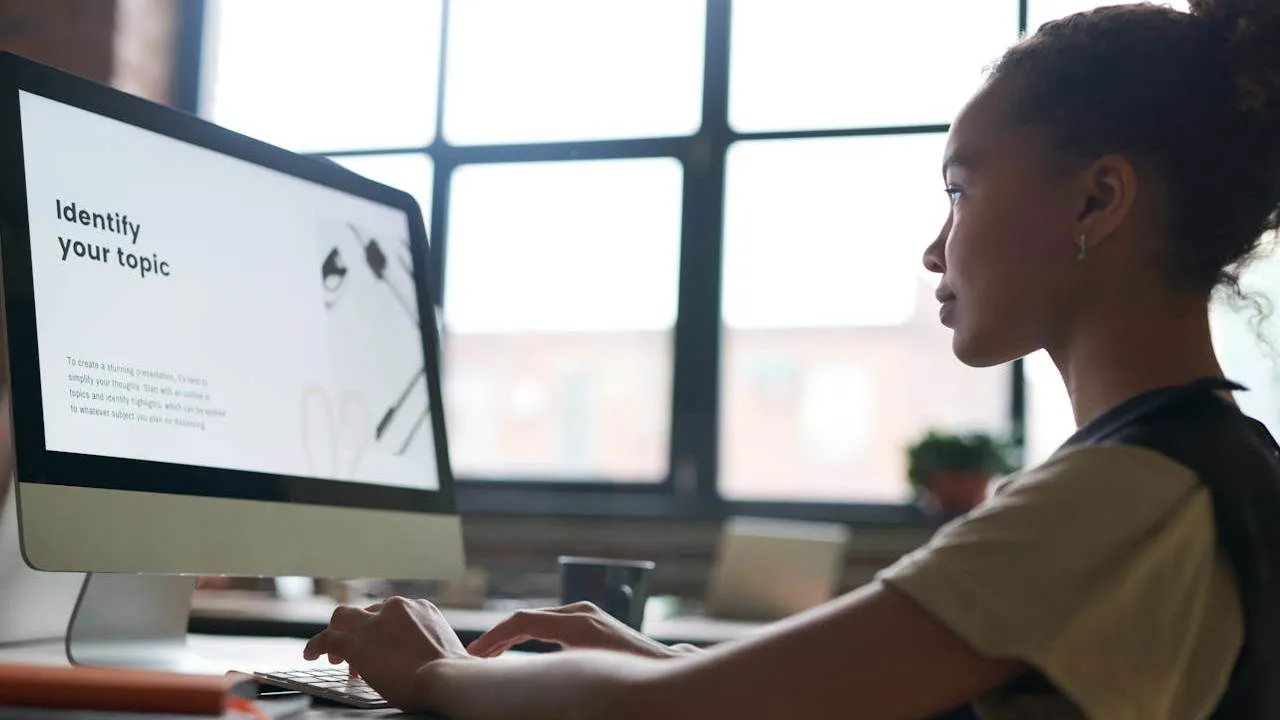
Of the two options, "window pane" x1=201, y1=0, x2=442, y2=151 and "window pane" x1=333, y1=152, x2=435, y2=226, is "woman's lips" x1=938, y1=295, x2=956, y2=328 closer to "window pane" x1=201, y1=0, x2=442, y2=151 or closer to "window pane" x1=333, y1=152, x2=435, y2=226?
"window pane" x1=333, y1=152, x2=435, y2=226

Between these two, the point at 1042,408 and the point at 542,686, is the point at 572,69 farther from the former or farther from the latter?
the point at 542,686

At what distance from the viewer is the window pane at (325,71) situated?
3588 millimetres

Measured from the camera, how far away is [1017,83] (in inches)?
36.3

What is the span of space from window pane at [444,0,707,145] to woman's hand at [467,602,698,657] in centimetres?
258

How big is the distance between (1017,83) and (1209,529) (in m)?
0.38

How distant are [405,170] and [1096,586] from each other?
309cm

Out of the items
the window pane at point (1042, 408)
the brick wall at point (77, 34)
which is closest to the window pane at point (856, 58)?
the window pane at point (1042, 408)

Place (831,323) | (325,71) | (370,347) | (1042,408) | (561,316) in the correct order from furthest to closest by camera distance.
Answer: (325,71) → (561,316) → (831,323) → (1042,408) → (370,347)

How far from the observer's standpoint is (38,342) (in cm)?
87

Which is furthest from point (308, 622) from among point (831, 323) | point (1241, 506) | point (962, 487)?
point (831, 323)

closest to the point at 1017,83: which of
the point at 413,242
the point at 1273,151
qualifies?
the point at 1273,151

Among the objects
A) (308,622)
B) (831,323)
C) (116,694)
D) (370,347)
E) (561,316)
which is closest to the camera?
(116,694)

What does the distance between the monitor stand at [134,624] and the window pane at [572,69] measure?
2476 millimetres

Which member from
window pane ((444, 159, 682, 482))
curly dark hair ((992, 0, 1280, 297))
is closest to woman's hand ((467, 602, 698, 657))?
curly dark hair ((992, 0, 1280, 297))
